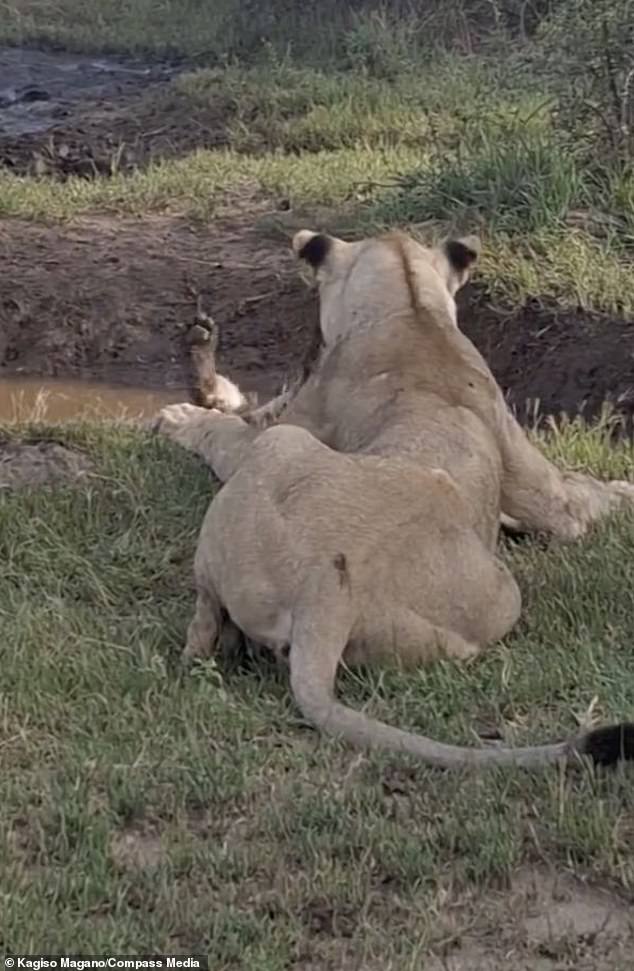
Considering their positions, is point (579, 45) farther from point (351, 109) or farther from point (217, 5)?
point (217, 5)

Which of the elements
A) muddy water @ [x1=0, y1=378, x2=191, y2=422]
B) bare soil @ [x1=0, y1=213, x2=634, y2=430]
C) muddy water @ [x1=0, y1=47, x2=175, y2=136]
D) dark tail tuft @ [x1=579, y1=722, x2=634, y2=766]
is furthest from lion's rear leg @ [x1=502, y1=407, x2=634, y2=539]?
muddy water @ [x1=0, y1=47, x2=175, y2=136]

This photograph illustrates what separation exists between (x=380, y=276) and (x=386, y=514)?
1367mm

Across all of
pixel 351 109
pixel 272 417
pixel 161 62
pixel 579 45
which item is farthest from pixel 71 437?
pixel 161 62

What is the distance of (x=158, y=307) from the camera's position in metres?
8.20

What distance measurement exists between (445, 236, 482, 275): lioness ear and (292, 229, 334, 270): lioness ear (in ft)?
1.10

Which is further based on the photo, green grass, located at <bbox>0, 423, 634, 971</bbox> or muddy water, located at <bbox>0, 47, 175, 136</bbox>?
muddy water, located at <bbox>0, 47, 175, 136</bbox>

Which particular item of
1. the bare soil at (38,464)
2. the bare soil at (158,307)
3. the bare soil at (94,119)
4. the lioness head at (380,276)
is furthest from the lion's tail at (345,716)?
the bare soil at (94,119)

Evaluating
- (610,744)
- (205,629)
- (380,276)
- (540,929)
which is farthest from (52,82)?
(540,929)

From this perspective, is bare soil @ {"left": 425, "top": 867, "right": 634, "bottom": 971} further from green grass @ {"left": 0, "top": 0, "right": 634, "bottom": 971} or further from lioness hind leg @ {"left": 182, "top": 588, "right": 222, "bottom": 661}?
lioness hind leg @ {"left": 182, "top": 588, "right": 222, "bottom": 661}

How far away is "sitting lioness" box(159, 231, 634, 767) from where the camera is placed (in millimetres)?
3994

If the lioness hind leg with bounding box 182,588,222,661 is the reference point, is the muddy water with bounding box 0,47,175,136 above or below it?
below

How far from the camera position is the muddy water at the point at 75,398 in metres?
7.27

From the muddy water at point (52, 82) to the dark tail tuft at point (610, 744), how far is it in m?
8.55

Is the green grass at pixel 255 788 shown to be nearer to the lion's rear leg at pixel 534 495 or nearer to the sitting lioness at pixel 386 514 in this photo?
the sitting lioness at pixel 386 514
